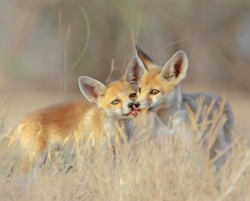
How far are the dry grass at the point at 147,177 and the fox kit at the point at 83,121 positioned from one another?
67 cm

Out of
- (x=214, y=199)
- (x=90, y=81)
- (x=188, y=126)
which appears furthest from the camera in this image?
(x=90, y=81)

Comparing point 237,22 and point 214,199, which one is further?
point 237,22

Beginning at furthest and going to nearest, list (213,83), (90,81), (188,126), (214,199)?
1. (213,83)
2. (90,81)
3. (188,126)
4. (214,199)

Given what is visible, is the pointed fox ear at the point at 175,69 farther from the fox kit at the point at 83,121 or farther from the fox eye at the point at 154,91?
the fox kit at the point at 83,121

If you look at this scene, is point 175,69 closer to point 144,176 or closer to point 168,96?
point 168,96

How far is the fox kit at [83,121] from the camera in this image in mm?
8180

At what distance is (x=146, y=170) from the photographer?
654cm

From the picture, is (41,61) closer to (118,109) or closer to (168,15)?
(168,15)

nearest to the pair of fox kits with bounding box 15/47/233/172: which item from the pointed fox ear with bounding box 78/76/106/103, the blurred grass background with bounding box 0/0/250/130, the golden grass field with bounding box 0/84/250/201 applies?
the pointed fox ear with bounding box 78/76/106/103

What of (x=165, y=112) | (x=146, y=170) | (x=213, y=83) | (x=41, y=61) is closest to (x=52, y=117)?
(x=165, y=112)

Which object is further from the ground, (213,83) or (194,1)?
(194,1)

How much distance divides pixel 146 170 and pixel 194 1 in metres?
15.7

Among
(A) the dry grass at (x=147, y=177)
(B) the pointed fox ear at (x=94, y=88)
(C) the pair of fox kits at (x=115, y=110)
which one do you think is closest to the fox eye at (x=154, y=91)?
(C) the pair of fox kits at (x=115, y=110)

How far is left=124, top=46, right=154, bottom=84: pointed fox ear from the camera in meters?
8.27
